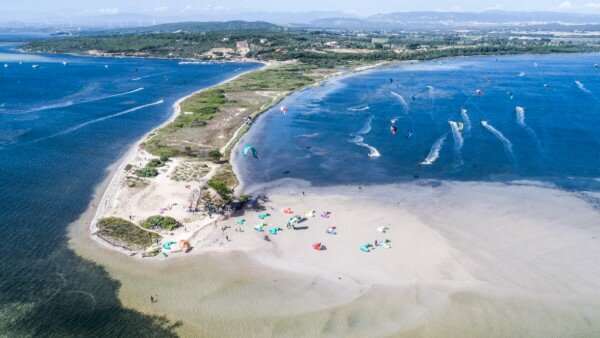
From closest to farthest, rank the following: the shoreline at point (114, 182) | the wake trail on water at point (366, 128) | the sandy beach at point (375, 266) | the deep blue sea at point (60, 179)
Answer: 1. the sandy beach at point (375, 266)
2. the deep blue sea at point (60, 179)
3. the shoreline at point (114, 182)
4. the wake trail on water at point (366, 128)

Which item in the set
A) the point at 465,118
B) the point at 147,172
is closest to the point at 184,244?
the point at 147,172

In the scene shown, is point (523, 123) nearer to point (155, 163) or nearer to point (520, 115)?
point (520, 115)

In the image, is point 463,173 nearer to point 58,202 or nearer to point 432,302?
point 432,302

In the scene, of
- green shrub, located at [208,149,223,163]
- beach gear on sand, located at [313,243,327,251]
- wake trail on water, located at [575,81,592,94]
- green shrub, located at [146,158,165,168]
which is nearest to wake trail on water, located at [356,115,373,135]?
green shrub, located at [208,149,223,163]

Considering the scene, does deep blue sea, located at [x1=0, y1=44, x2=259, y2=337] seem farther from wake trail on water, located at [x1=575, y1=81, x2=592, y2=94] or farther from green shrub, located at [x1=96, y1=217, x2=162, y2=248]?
wake trail on water, located at [x1=575, y1=81, x2=592, y2=94]

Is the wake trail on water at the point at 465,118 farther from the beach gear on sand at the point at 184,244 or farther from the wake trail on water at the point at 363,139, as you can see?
the beach gear on sand at the point at 184,244

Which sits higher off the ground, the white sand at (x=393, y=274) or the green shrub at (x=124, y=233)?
the green shrub at (x=124, y=233)

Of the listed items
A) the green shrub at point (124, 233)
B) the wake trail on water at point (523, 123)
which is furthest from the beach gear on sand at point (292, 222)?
the wake trail on water at point (523, 123)
